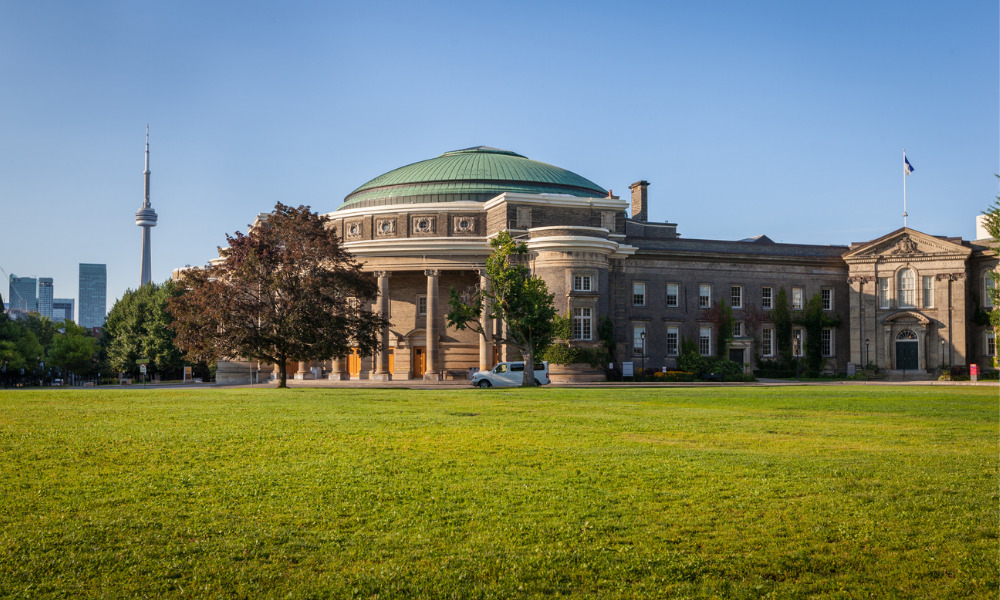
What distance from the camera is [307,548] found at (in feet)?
30.7

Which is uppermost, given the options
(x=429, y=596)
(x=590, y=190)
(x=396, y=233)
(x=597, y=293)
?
(x=590, y=190)

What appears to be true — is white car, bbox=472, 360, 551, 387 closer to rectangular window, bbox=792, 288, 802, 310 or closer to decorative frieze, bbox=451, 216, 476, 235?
decorative frieze, bbox=451, 216, 476, 235

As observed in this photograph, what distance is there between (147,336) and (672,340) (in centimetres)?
5422

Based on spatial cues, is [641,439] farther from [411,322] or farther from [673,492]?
[411,322]

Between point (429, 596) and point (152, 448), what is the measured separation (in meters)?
10.5

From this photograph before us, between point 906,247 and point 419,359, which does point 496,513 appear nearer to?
point 419,359

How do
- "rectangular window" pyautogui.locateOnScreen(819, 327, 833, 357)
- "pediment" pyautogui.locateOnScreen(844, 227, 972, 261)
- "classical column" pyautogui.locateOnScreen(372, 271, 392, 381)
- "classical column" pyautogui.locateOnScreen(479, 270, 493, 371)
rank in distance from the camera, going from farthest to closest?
"rectangular window" pyautogui.locateOnScreen(819, 327, 833, 357), "pediment" pyautogui.locateOnScreen(844, 227, 972, 261), "classical column" pyautogui.locateOnScreen(372, 271, 392, 381), "classical column" pyautogui.locateOnScreen(479, 270, 493, 371)

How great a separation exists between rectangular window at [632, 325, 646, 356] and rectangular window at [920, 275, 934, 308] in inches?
942

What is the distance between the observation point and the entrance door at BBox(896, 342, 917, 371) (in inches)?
2760

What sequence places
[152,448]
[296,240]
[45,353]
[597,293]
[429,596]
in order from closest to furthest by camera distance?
[429,596], [152,448], [296,240], [597,293], [45,353]

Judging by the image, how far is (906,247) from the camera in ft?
232

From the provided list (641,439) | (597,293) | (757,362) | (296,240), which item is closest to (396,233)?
(597,293)

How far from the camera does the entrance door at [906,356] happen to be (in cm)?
7010

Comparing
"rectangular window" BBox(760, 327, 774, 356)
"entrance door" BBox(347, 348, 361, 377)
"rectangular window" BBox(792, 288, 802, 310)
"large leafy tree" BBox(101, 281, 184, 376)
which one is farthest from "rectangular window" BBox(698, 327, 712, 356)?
"large leafy tree" BBox(101, 281, 184, 376)
